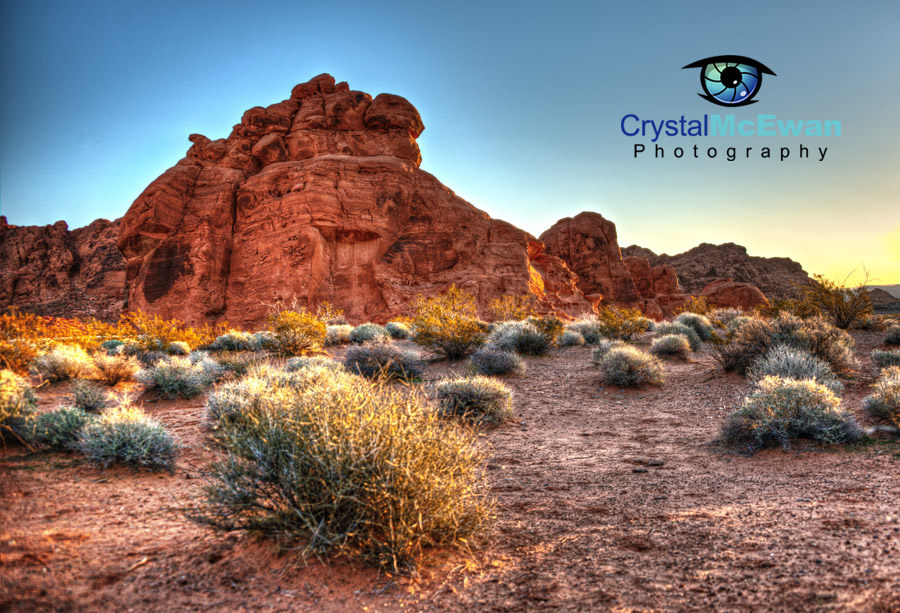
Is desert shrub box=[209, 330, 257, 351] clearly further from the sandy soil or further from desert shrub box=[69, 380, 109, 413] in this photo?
the sandy soil

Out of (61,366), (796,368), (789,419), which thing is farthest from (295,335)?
(796,368)

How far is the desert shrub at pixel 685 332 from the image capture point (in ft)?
48.2

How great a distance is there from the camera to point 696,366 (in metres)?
11.6

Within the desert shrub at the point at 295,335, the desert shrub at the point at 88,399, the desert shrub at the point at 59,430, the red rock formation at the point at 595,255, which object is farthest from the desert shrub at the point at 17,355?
the red rock formation at the point at 595,255

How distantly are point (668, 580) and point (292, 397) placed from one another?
8.88 feet

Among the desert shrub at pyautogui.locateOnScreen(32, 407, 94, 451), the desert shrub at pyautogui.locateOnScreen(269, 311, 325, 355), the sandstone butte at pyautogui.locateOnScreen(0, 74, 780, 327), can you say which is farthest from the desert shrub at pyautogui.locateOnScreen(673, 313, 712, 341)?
the desert shrub at pyautogui.locateOnScreen(32, 407, 94, 451)

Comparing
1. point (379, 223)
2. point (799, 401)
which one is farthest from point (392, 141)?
point (799, 401)

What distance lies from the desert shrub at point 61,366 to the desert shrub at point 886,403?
40.7 feet

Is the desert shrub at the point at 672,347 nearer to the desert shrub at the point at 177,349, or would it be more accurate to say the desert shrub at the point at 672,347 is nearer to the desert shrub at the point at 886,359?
the desert shrub at the point at 886,359

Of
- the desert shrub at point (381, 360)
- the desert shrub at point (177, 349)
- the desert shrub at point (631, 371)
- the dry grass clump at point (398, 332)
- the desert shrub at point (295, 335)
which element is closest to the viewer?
the desert shrub at point (631, 371)

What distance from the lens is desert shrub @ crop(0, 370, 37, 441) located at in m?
4.11

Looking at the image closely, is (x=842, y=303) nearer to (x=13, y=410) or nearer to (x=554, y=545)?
(x=554, y=545)

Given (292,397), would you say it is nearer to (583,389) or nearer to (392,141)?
(583,389)

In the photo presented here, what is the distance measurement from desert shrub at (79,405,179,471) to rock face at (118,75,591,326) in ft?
86.4
